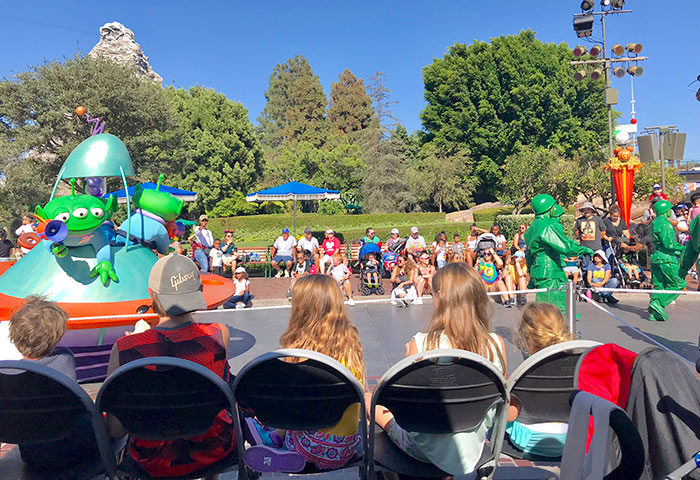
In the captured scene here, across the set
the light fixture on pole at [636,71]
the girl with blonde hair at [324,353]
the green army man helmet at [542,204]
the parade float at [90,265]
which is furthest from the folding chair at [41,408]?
the light fixture on pole at [636,71]

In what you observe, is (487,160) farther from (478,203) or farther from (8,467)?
(8,467)

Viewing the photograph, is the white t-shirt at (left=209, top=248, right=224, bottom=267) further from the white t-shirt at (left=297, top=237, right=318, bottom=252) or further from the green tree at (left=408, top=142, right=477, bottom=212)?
the green tree at (left=408, top=142, right=477, bottom=212)

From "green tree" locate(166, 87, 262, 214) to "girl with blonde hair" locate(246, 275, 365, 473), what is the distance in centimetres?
3120

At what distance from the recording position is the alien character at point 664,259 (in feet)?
23.6

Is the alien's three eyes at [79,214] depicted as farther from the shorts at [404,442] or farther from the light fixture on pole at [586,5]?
the light fixture on pole at [586,5]

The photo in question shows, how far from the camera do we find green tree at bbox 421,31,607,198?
36781 mm

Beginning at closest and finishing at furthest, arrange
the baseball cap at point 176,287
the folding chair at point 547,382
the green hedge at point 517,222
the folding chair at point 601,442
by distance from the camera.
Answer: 1. the folding chair at point 601,442
2. the folding chair at point 547,382
3. the baseball cap at point 176,287
4. the green hedge at point 517,222

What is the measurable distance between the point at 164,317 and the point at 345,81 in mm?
59564

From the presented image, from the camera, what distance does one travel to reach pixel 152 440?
216 centimetres

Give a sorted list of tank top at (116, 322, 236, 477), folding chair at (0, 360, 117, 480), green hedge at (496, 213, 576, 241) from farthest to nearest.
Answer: green hedge at (496, 213, 576, 241)
tank top at (116, 322, 236, 477)
folding chair at (0, 360, 117, 480)

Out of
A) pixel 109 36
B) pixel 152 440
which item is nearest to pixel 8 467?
pixel 152 440

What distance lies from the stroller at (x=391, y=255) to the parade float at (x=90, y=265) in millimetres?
6449

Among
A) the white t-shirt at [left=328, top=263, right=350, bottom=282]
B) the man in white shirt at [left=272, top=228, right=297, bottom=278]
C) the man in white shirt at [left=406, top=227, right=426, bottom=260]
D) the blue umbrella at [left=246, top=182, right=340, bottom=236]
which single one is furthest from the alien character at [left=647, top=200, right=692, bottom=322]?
the blue umbrella at [left=246, top=182, right=340, bottom=236]

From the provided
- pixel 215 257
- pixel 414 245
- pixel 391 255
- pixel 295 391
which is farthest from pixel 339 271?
pixel 295 391
